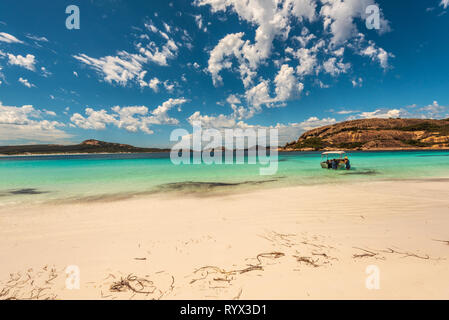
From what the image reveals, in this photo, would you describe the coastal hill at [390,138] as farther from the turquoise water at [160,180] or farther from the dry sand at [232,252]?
the dry sand at [232,252]

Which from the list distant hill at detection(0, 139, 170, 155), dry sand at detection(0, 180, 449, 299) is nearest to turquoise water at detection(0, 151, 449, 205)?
dry sand at detection(0, 180, 449, 299)

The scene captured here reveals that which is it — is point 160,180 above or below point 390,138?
below

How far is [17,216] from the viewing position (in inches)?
315

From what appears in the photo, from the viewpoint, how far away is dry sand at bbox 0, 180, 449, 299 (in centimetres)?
329

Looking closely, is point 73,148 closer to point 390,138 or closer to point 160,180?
point 160,180

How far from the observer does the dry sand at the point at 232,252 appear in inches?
129

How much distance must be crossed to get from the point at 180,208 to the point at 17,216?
22.9 ft

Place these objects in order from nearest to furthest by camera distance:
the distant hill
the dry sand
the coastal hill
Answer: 1. the dry sand
2. the coastal hill
3. the distant hill

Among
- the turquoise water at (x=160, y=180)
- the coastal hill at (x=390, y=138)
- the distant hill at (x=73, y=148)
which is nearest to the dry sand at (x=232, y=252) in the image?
the turquoise water at (x=160, y=180)

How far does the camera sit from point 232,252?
4.64 meters

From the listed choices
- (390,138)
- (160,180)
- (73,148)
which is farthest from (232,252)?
(73,148)

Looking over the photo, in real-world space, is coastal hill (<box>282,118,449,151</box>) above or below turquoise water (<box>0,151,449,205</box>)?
above

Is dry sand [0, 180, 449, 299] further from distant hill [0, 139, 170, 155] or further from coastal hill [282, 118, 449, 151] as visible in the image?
distant hill [0, 139, 170, 155]

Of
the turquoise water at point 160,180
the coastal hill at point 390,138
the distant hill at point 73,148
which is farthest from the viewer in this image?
the distant hill at point 73,148
